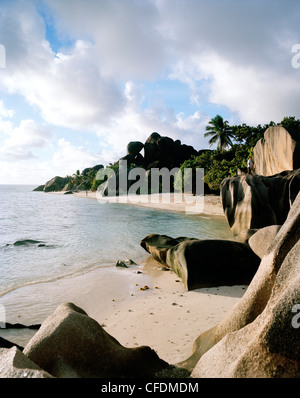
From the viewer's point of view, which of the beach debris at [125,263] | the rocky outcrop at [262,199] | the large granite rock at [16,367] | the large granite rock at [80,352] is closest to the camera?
the large granite rock at [16,367]

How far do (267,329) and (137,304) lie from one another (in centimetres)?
443

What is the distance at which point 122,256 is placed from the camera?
10.5m

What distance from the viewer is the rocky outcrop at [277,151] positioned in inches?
556

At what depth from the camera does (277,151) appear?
15414mm

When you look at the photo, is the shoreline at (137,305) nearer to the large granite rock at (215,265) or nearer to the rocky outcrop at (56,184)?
the large granite rock at (215,265)

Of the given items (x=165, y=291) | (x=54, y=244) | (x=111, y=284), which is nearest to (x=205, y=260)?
(x=165, y=291)

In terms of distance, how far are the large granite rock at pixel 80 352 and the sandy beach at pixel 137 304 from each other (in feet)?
3.56

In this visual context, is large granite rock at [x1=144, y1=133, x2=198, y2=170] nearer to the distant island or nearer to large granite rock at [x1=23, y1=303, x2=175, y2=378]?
the distant island

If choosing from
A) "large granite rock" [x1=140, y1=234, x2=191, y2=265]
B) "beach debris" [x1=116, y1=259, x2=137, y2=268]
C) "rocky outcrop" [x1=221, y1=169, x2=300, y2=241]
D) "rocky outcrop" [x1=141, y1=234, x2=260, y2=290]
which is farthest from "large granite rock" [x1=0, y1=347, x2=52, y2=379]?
"rocky outcrop" [x1=221, y1=169, x2=300, y2=241]

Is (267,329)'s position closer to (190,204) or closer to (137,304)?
(137,304)

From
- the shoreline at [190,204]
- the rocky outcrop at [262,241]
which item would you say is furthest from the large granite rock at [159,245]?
the shoreline at [190,204]

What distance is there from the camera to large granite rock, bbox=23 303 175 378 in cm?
240

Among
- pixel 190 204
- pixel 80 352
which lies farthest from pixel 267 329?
pixel 190 204

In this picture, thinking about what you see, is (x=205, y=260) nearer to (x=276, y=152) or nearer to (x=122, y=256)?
(x=122, y=256)
